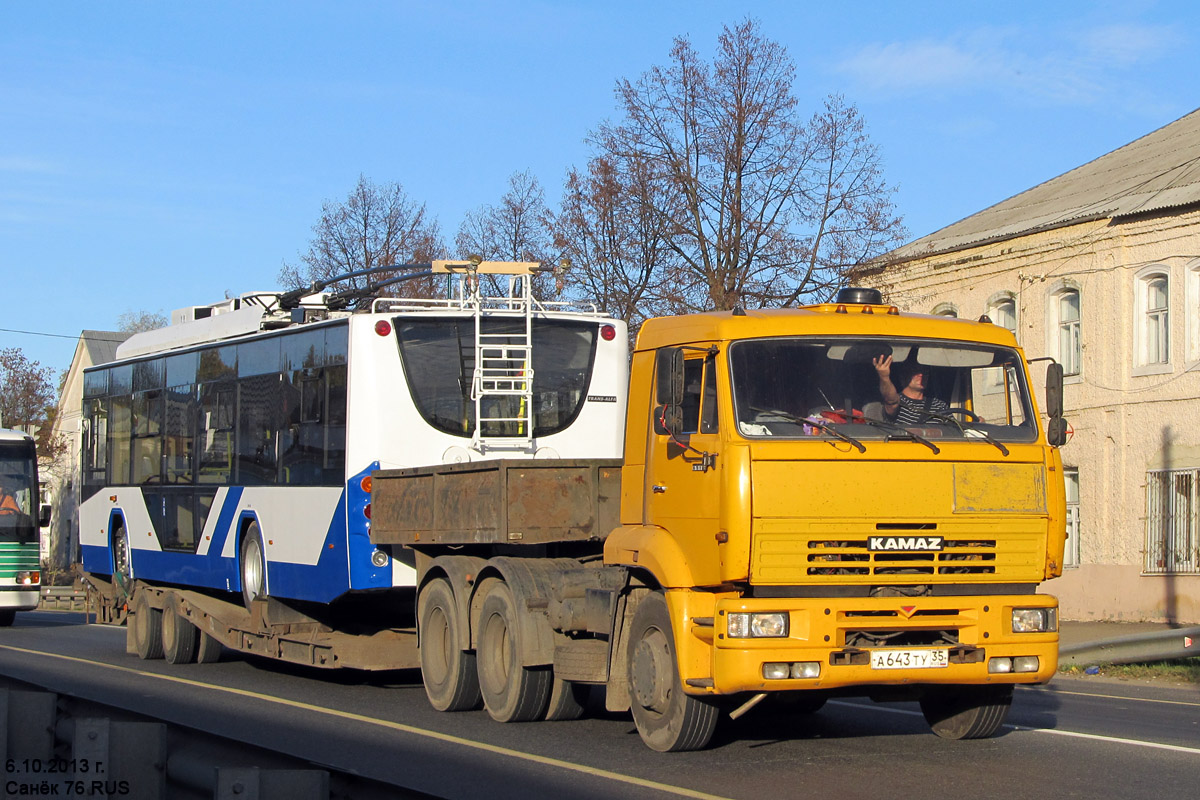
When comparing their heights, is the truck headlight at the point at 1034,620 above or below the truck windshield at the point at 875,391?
below

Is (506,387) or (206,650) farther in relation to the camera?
(206,650)

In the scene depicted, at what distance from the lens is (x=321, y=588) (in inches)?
528

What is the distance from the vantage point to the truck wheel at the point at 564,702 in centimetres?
1115

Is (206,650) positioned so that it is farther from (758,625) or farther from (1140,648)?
(758,625)

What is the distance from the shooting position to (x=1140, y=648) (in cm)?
1661

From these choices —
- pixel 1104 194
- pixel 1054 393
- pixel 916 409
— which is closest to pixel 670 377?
pixel 916 409

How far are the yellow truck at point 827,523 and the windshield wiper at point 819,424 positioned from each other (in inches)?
0.4

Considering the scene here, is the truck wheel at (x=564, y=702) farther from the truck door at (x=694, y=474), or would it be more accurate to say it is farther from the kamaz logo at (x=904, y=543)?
the kamaz logo at (x=904, y=543)

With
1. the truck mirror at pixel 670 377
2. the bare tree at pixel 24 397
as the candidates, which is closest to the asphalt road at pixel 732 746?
the truck mirror at pixel 670 377

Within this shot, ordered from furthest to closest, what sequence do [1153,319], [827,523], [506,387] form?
1. [1153,319]
2. [506,387]
3. [827,523]

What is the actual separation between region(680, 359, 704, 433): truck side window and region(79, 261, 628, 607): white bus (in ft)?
13.8

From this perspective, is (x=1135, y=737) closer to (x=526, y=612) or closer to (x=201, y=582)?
(x=526, y=612)

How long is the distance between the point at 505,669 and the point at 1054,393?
4.46 metres

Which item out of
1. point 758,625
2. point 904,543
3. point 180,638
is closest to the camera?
point 758,625
